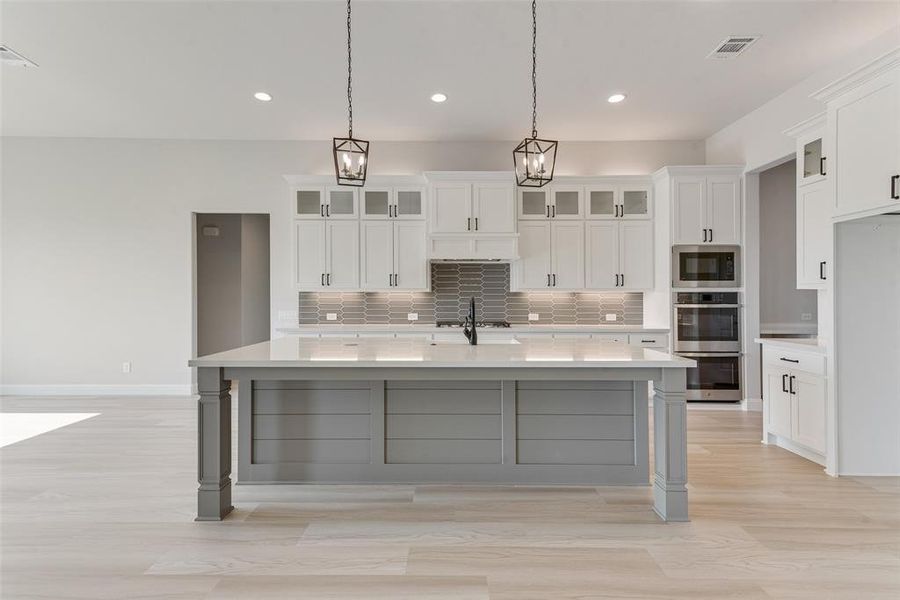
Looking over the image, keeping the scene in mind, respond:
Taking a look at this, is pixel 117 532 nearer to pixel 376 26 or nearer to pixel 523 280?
pixel 376 26

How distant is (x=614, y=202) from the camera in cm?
595

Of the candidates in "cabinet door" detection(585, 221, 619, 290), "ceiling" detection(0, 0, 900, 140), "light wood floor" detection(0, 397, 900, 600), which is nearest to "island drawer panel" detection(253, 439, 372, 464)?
"light wood floor" detection(0, 397, 900, 600)

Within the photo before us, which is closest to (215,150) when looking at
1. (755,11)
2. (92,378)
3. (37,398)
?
(92,378)

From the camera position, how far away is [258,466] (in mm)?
3180

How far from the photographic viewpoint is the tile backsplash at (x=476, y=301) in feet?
20.5

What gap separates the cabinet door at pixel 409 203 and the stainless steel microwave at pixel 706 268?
284 centimetres

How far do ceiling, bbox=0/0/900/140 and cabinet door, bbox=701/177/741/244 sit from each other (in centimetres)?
72

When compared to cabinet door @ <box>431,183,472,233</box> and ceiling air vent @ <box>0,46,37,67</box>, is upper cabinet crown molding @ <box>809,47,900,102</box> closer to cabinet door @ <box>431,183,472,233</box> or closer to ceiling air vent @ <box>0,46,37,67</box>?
cabinet door @ <box>431,183,472,233</box>

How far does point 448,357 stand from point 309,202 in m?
3.75

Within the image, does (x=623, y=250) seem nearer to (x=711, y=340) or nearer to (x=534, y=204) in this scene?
(x=534, y=204)

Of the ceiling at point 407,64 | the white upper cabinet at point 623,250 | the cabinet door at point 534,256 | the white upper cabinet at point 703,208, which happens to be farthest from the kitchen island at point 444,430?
the white upper cabinet at point 703,208

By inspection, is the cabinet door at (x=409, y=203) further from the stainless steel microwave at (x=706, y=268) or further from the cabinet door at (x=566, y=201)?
the stainless steel microwave at (x=706, y=268)

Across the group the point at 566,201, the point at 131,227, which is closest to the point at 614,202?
the point at 566,201

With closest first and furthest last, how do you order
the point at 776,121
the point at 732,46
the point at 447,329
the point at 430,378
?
the point at 430,378 < the point at 732,46 < the point at 776,121 < the point at 447,329
